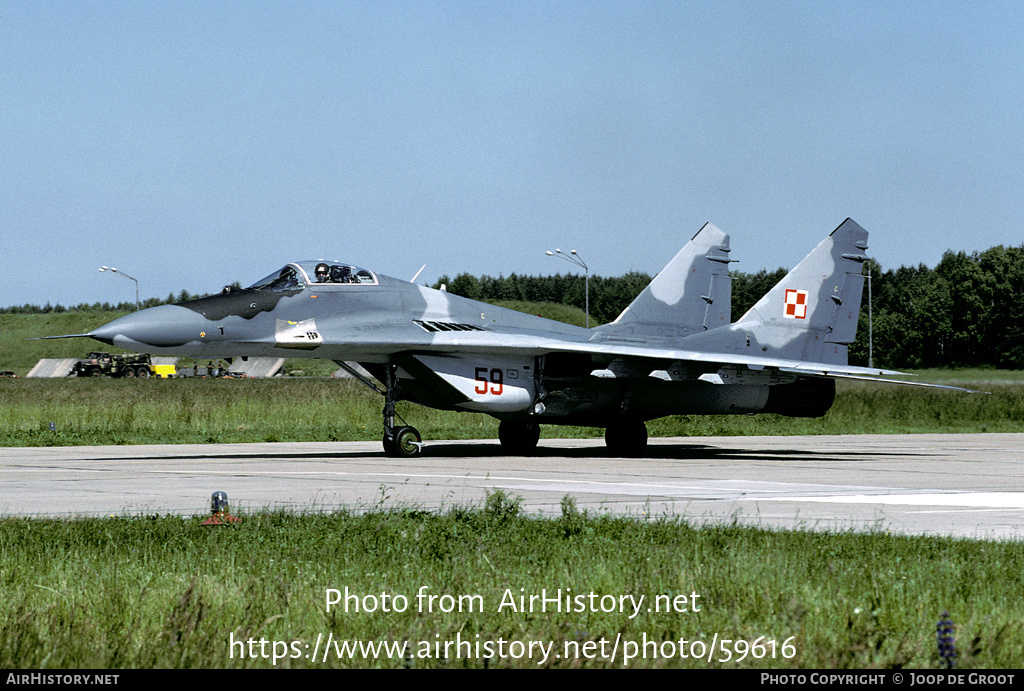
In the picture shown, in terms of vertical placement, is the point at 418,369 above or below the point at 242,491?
above

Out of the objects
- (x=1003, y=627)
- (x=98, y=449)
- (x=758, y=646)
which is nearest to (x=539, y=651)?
(x=758, y=646)

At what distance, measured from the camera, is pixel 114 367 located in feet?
251

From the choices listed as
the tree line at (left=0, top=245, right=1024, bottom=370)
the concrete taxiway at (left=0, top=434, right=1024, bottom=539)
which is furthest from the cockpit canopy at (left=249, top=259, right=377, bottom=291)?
the tree line at (left=0, top=245, right=1024, bottom=370)

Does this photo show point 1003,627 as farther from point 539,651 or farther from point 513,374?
point 513,374

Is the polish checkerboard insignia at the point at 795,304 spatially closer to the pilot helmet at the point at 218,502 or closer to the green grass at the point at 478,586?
the green grass at the point at 478,586

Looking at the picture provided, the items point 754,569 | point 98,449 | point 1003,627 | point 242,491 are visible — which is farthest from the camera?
point 98,449

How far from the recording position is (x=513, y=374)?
65.3ft

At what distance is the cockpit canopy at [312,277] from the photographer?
59.7ft

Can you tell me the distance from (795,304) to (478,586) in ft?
58.4

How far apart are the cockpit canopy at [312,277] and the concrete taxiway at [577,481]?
9.45 ft

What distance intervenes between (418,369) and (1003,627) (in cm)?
1513

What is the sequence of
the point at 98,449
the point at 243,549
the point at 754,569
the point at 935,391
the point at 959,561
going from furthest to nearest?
the point at 935,391
the point at 98,449
the point at 243,549
the point at 959,561
the point at 754,569

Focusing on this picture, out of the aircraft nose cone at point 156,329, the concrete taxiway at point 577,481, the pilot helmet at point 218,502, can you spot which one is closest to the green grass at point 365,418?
the concrete taxiway at point 577,481

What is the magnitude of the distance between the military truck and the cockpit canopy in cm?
6096
